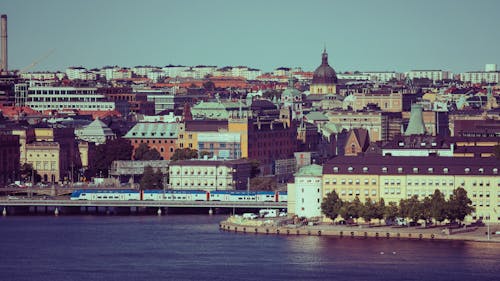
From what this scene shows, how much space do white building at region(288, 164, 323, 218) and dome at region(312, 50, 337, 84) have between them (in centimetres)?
7821

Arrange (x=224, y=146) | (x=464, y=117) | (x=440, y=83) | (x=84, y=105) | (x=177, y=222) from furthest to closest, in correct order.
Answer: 1. (x=440, y=83)
2. (x=84, y=105)
3. (x=464, y=117)
4. (x=224, y=146)
5. (x=177, y=222)

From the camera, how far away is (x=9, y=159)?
102312 millimetres

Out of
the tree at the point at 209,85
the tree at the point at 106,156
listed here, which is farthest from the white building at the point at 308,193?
the tree at the point at 209,85

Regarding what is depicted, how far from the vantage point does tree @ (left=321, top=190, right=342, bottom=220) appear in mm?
78062

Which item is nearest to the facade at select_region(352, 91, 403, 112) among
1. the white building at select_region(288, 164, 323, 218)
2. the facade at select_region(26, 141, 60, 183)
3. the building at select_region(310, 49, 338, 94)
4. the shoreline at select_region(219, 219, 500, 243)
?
the building at select_region(310, 49, 338, 94)

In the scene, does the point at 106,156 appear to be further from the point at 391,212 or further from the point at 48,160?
the point at 391,212

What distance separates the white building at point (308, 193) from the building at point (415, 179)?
0.28 metres

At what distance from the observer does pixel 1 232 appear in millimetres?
78688

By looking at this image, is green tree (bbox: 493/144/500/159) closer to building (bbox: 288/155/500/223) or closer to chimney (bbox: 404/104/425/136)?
chimney (bbox: 404/104/425/136)

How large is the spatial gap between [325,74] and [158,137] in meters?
50.3

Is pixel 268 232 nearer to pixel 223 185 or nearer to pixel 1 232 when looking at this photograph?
pixel 1 232

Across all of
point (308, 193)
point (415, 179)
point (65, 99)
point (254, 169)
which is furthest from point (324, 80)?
point (415, 179)

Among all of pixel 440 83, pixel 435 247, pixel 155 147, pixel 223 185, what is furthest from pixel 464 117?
pixel 440 83

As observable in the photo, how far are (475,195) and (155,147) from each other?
34726 mm
